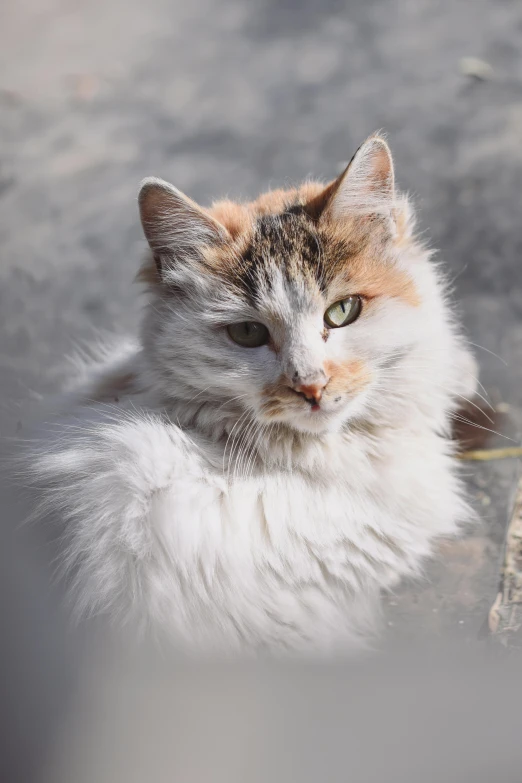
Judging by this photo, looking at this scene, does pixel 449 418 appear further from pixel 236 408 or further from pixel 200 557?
pixel 200 557

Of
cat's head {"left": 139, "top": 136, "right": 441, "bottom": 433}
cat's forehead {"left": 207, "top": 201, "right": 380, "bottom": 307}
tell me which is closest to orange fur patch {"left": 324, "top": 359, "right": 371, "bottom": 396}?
cat's head {"left": 139, "top": 136, "right": 441, "bottom": 433}

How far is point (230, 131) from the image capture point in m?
3.27

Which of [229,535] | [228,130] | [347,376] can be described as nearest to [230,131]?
[228,130]

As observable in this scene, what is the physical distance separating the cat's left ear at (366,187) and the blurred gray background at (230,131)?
0.81m

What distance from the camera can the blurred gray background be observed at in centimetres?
260

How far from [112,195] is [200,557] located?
1.94 meters

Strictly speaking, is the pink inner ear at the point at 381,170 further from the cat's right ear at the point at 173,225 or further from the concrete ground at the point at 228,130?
the concrete ground at the point at 228,130

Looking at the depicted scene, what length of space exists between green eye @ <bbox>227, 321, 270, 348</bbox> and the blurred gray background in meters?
0.72

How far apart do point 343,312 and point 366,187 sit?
10.2 inches

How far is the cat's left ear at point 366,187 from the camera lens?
158cm

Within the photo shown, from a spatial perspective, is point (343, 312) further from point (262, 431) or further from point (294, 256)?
point (262, 431)

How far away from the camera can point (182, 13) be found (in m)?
3.75

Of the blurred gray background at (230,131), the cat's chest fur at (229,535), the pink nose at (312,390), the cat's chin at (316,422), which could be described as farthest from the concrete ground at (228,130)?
the pink nose at (312,390)

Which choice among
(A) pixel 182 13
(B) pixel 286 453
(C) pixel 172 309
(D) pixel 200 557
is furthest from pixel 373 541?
(A) pixel 182 13
